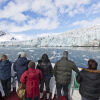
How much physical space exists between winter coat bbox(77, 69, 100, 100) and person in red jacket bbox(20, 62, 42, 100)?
68 centimetres

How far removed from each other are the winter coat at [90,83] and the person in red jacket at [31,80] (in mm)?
677

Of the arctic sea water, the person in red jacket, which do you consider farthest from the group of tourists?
the arctic sea water

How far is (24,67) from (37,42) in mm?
66723

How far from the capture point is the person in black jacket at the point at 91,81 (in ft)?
5.30

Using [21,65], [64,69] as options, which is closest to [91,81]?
[64,69]

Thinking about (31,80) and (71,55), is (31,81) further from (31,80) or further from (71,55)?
(71,55)

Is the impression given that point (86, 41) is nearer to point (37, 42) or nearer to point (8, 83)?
point (37, 42)

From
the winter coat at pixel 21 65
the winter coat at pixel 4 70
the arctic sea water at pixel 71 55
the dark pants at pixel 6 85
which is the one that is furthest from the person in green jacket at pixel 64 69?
the arctic sea water at pixel 71 55

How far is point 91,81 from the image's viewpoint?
1641 mm

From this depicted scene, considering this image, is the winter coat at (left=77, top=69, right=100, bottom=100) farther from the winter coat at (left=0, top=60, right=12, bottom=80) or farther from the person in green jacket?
the winter coat at (left=0, top=60, right=12, bottom=80)

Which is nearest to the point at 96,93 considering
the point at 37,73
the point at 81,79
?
the point at 81,79

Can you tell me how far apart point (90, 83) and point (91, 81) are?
1.4 inches

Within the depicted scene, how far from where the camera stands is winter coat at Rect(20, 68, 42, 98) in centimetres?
182

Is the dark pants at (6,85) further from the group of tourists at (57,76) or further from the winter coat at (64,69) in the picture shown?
the winter coat at (64,69)
